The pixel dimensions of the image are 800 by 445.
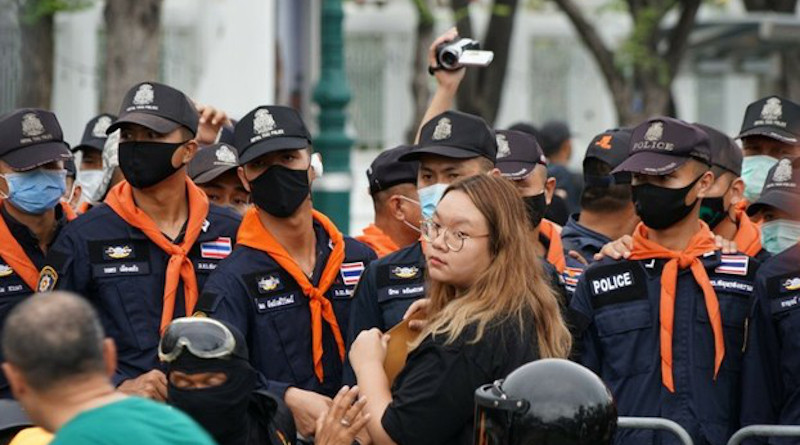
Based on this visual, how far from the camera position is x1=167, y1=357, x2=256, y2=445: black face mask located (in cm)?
563

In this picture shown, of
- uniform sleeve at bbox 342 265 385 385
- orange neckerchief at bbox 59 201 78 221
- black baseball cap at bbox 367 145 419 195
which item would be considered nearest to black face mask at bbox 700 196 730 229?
black baseball cap at bbox 367 145 419 195

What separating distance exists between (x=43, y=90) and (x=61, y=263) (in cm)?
1371

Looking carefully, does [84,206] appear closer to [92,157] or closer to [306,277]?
[92,157]

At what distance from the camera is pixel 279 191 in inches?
287

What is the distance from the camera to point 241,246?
727 cm

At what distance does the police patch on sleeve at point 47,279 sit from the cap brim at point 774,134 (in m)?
3.84

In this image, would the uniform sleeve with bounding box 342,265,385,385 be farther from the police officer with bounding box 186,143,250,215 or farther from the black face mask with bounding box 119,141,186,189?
the police officer with bounding box 186,143,250,215

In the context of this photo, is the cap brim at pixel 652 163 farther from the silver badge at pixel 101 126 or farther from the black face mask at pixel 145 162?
the silver badge at pixel 101 126

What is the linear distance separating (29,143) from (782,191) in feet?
11.2

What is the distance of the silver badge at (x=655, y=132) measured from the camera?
734 cm

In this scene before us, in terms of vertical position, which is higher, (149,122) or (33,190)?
(149,122)

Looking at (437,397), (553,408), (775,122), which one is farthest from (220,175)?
(553,408)

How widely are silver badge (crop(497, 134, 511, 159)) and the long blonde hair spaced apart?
2.16 metres

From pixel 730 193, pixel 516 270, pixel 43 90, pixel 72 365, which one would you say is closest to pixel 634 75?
pixel 43 90
